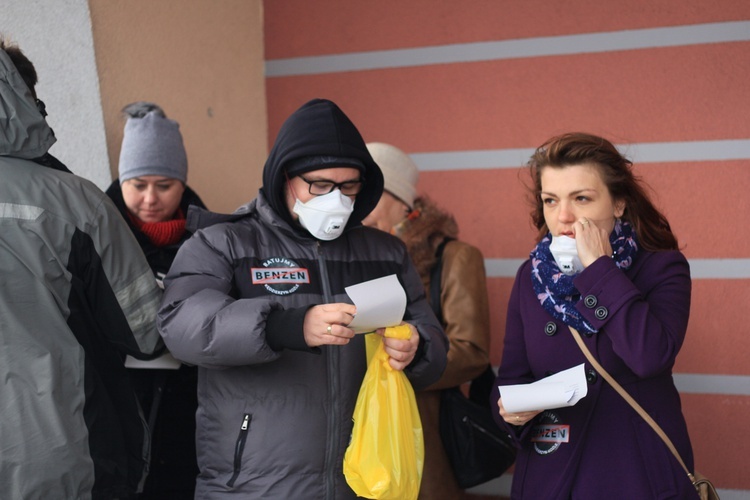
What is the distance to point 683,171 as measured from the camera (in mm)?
4230

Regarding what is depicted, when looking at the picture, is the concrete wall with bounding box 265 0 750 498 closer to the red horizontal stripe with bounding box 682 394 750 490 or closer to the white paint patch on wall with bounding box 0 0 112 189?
the red horizontal stripe with bounding box 682 394 750 490

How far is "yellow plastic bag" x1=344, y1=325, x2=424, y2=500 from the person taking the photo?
246 centimetres

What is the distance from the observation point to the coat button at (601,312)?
245 cm

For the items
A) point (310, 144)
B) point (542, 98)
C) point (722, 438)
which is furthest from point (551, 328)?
point (542, 98)

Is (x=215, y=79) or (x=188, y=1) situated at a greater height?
(x=188, y=1)

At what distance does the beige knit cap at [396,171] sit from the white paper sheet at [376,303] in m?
1.38

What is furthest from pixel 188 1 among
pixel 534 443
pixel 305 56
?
pixel 534 443

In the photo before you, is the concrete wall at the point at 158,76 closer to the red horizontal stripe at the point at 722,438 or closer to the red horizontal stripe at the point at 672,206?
the red horizontal stripe at the point at 672,206

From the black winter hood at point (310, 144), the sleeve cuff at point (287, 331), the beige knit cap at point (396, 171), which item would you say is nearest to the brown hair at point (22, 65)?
the black winter hood at point (310, 144)

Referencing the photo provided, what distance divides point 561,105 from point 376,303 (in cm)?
247

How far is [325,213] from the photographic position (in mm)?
2580

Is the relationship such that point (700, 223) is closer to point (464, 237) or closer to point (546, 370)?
point (464, 237)

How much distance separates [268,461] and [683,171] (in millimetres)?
2827

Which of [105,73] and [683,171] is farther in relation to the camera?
[683,171]
